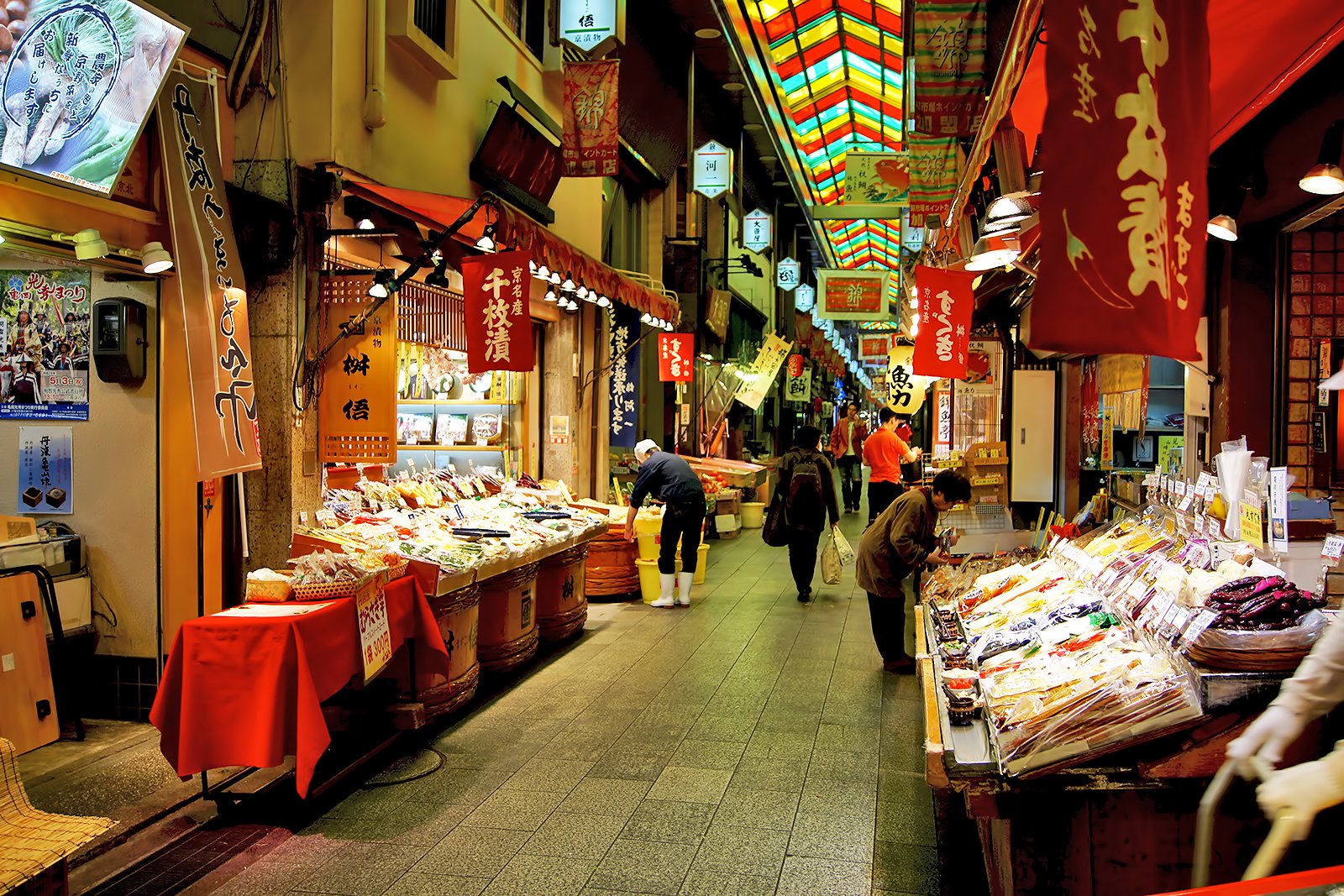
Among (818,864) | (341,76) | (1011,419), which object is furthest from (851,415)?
(818,864)

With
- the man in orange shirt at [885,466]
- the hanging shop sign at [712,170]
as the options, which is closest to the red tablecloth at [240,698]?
the man in orange shirt at [885,466]

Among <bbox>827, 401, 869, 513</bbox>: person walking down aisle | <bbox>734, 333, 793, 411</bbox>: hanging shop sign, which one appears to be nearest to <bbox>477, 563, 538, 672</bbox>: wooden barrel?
<bbox>734, 333, 793, 411</bbox>: hanging shop sign

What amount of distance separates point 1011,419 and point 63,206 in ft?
29.9

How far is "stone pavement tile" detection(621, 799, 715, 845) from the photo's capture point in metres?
4.86

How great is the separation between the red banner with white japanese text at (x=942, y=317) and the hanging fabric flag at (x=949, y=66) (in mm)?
Answer: 1367

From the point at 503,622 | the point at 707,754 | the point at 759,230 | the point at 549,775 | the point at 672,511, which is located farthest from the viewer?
the point at 759,230

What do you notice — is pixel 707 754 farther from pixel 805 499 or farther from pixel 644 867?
pixel 805 499

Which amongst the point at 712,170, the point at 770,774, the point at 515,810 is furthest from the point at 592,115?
the point at 515,810

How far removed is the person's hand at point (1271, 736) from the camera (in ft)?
8.02

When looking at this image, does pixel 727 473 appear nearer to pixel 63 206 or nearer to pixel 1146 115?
pixel 63 206

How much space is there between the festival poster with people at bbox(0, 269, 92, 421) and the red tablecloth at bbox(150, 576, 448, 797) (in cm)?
258

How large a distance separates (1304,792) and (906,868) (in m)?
2.58

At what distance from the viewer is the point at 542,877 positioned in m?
4.42

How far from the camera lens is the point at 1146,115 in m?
3.16
